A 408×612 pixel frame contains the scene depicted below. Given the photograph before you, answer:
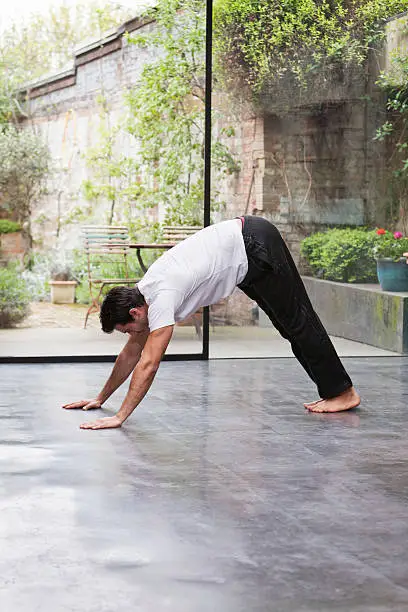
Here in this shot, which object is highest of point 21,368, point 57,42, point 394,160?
point 57,42

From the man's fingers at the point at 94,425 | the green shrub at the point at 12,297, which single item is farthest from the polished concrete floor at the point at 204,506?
the green shrub at the point at 12,297

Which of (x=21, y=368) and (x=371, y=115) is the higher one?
(x=371, y=115)

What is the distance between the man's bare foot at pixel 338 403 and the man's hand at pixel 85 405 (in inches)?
41.6

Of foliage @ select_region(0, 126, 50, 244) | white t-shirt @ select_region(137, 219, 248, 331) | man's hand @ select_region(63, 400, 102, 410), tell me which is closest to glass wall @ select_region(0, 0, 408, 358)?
foliage @ select_region(0, 126, 50, 244)

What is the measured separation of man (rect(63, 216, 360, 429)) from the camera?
4.38m

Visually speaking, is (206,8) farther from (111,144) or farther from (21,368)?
(21,368)

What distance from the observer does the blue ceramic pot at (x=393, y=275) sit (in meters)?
7.46

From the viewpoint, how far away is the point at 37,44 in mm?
6793

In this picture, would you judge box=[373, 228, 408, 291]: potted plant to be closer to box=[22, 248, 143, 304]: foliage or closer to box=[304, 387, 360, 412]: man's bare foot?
box=[22, 248, 143, 304]: foliage

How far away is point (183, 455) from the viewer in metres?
4.11

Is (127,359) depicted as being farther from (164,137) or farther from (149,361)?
(164,137)

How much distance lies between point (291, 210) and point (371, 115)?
2.98 feet

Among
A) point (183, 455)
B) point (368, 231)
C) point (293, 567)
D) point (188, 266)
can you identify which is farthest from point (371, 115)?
point (293, 567)

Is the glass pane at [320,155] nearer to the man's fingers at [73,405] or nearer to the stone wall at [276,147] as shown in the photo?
the stone wall at [276,147]
